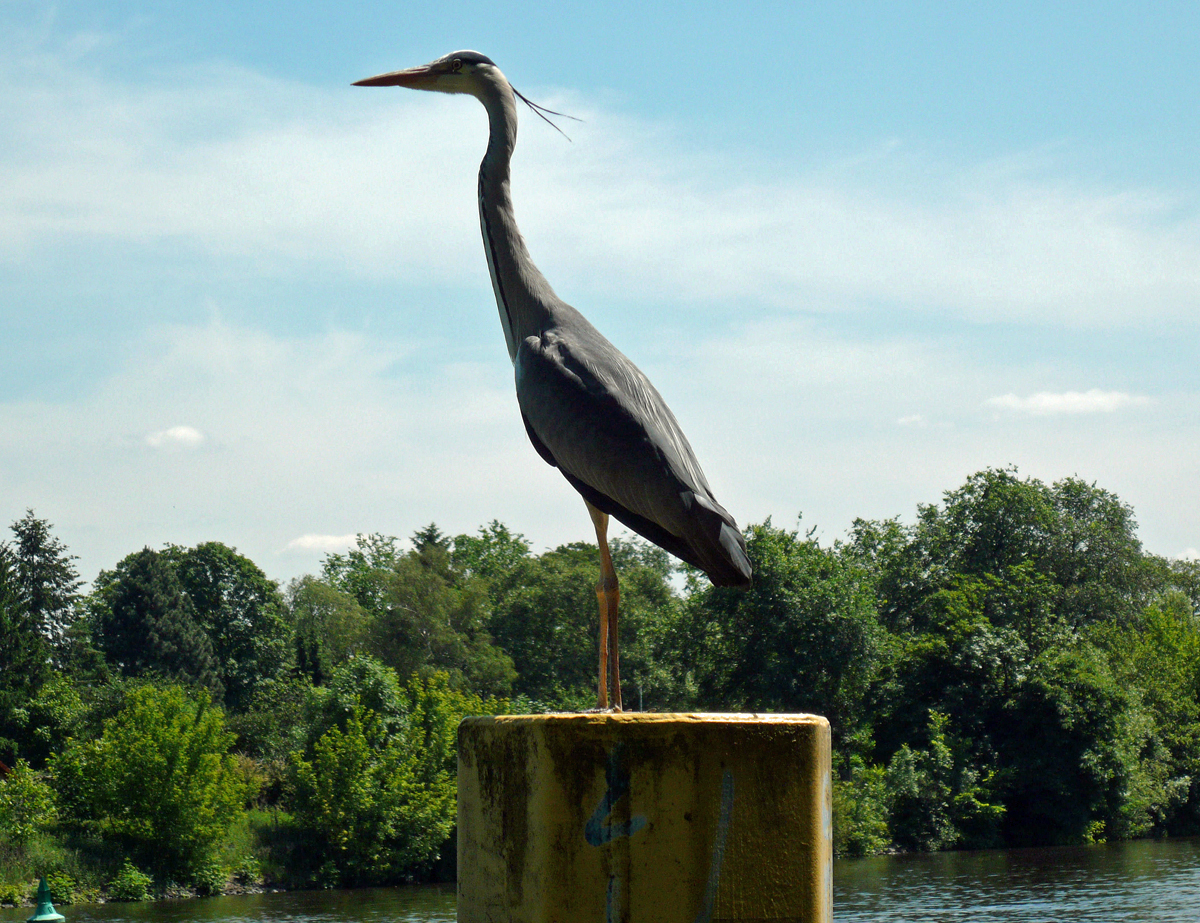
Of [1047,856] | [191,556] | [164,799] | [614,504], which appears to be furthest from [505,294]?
[191,556]

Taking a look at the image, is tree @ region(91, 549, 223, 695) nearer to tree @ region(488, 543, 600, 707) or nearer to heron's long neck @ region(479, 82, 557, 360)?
tree @ region(488, 543, 600, 707)

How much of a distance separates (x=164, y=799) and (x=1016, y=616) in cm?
3514

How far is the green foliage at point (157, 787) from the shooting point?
41.3m

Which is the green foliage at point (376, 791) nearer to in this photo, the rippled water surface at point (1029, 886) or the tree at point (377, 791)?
the tree at point (377, 791)

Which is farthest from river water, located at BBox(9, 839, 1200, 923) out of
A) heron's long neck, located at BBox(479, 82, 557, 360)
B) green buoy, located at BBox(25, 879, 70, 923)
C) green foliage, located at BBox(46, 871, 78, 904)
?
heron's long neck, located at BBox(479, 82, 557, 360)

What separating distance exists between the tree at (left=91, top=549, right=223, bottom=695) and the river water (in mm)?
28914

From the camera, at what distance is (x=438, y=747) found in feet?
149

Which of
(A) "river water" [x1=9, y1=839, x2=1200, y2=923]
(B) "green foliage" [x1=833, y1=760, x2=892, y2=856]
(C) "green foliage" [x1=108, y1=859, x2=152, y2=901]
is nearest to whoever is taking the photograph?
(A) "river water" [x1=9, y1=839, x2=1200, y2=923]

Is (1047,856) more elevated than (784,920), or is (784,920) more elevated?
(784,920)

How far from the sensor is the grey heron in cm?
455

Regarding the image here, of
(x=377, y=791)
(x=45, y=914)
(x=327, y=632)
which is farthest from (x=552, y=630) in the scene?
(x=45, y=914)

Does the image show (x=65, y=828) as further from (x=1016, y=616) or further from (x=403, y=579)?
(x=1016, y=616)

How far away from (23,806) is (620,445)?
141 ft

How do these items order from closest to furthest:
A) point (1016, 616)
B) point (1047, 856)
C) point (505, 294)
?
point (505, 294), point (1047, 856), point (1016, 616)
